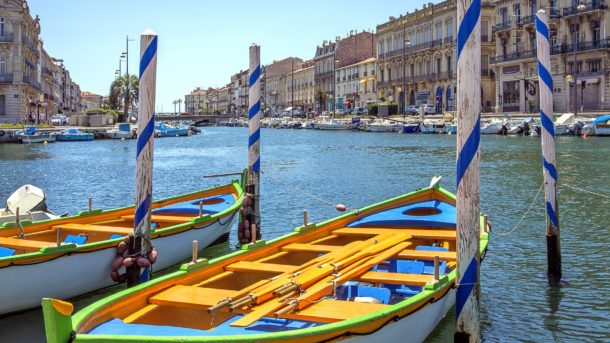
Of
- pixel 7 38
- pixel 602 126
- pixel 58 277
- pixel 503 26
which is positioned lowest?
pixel 58 277

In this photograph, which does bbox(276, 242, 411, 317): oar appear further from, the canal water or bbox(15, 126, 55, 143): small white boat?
bbox(15, 126, 55, 143): small white boat

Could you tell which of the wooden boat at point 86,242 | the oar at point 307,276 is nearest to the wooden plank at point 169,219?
the wooden boat at point 86,242

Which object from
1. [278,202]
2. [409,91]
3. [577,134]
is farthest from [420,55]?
[278,202]

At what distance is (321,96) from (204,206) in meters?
111

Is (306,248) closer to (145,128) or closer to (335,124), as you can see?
(145,128)

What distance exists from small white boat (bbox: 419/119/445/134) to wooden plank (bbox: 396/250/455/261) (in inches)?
2437

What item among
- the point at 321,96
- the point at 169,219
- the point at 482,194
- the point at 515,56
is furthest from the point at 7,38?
the point at 321,96

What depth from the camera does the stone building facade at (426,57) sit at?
76.2 metres

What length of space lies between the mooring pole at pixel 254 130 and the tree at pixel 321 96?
358ft

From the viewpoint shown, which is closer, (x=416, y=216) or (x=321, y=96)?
(x=416, y=216)

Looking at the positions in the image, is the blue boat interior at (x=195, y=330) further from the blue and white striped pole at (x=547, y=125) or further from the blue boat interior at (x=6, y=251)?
the blue and white striped pole at (x=547, y=125)

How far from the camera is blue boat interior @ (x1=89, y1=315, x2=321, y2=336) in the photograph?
5.92 metres

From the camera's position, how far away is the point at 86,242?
1132cm

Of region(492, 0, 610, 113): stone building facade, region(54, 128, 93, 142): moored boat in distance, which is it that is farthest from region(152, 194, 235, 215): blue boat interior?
region(54, 128, 93, 142): moored boat in distance
